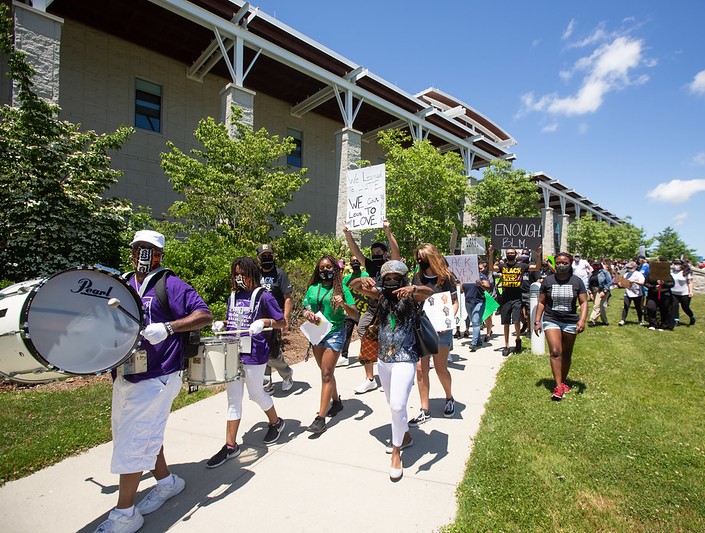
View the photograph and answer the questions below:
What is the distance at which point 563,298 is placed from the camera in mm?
5273

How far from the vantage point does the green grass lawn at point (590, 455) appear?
9.38 feet

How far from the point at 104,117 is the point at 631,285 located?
18.3 meters

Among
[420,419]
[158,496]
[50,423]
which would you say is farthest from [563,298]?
→ [50,423]

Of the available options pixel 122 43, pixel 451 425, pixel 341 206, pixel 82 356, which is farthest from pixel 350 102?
pixel 82 356

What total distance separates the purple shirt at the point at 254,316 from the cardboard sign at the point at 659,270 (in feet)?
36.8

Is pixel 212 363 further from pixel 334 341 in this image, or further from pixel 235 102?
pixel 235 102

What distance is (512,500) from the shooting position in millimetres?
3008

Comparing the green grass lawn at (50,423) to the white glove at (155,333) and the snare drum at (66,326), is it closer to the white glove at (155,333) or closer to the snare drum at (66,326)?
the snare drum at (66,326)

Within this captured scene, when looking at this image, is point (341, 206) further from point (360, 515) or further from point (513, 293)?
point (360, 515)

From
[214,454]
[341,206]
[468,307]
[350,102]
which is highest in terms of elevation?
[350,102]

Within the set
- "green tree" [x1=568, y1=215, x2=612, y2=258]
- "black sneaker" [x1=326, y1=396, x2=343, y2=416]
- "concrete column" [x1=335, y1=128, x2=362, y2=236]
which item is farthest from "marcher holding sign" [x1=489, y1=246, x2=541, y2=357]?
"green tree" [x1=568, y1=215, x2=612, y2=258]

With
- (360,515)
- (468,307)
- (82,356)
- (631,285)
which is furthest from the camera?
(631,285)

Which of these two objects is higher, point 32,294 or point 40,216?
point 40,216

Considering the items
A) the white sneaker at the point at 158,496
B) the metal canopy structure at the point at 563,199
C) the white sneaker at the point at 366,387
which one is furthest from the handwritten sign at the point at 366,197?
the metal canopy structure at the point at 563,199
